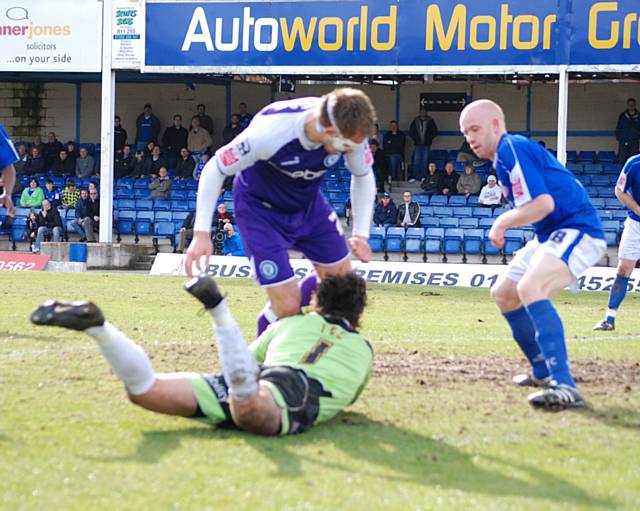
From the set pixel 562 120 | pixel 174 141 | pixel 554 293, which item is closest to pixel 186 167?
pixel 174 141

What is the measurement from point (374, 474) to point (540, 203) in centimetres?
263

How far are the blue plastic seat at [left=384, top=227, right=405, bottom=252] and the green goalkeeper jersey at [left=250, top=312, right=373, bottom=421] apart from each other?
20.2 meters

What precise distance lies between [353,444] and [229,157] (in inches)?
84.4

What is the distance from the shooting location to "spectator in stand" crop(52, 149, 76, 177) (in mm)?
32406

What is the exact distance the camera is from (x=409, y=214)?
27312mm

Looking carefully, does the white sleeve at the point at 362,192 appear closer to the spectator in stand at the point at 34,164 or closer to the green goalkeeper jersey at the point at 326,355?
the green goalkeeper jersey at the point at 326,355

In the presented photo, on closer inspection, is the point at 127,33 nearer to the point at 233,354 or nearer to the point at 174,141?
the point at 174,141

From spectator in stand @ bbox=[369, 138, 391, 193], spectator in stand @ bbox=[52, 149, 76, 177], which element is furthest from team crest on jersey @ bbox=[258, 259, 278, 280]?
spectator in stand @ bbox=[52, 149, 76, 177]

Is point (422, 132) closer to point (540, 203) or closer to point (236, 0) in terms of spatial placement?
point (236, 0)

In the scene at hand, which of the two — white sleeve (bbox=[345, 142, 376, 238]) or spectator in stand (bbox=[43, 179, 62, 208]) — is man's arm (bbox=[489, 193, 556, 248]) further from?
spectator in stand (bbox=[43, 179, 62, 208])

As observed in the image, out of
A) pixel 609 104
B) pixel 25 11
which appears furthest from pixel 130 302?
pixel 609 104

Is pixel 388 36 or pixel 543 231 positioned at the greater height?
pixel 388 36

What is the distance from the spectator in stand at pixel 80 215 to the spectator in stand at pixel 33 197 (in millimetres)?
1655

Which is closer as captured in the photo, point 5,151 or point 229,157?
point 229,157
